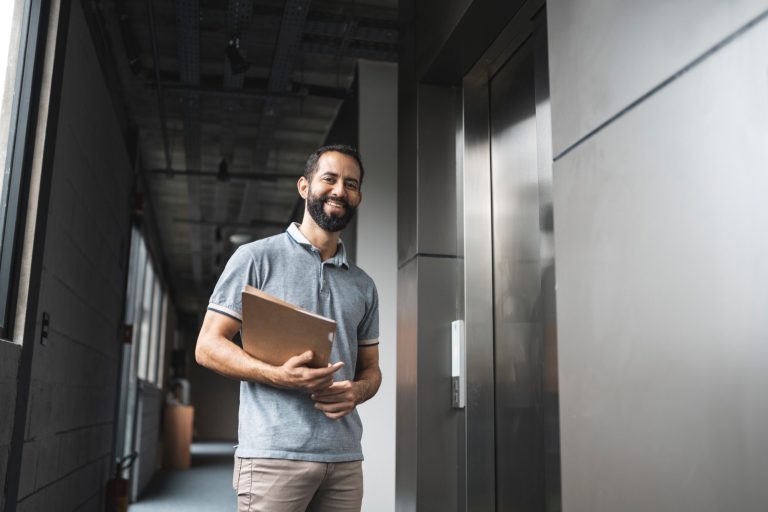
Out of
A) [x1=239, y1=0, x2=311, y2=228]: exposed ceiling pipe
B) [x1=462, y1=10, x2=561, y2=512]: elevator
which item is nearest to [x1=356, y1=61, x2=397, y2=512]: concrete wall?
[x1=239, y1=0, x2=311, y2=228]: exposed ceiling pipe

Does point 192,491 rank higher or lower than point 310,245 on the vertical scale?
lower

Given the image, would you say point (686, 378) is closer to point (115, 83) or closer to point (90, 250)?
point (90, 250)

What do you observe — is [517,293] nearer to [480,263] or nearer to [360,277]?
[480,263]

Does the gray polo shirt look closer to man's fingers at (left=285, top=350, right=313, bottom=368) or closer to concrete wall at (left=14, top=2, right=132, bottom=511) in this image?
man's fingers at (left=285, top=350, right=313, bottom=368)

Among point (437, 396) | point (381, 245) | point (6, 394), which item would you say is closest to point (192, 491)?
point (381, 245)

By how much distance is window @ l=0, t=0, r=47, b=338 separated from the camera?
2.30 metres

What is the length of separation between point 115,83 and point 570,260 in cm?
369

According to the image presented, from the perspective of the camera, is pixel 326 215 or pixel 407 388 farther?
pixel 407 388

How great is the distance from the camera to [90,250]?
3652 mm

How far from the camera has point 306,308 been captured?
164 centimetres

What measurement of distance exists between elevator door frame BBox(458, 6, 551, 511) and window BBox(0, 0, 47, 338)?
152 centimetres

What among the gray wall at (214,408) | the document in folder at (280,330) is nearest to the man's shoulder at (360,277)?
the document in folder at (280,330)

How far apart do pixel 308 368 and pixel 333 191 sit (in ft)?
1.48

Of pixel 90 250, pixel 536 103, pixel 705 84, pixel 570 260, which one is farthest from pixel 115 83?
pixel 705 84
